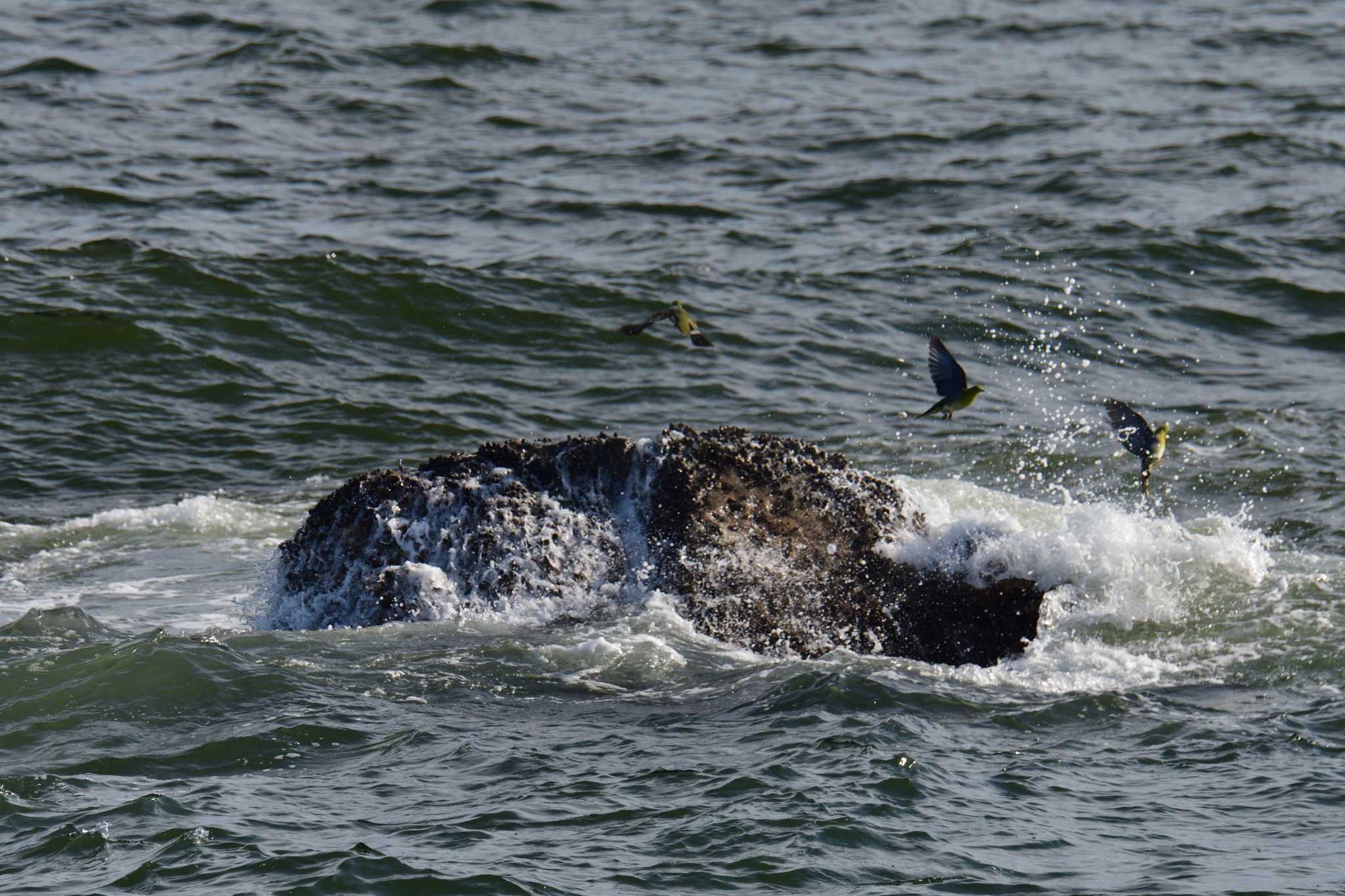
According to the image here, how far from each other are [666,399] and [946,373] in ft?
15.9

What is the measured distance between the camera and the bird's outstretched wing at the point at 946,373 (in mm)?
8047

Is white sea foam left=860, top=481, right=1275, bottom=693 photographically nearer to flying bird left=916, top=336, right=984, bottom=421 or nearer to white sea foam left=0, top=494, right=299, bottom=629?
flying bird left=916, top=336, right=984, bottom=421

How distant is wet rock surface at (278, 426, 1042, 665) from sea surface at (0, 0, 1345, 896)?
17cm

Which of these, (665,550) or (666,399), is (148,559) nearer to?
(665,550)

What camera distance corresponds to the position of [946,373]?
8.11 m

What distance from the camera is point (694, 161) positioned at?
725 inches

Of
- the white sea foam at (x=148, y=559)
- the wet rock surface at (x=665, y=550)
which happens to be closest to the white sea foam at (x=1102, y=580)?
the wet rock surface at (x=665, y=550)

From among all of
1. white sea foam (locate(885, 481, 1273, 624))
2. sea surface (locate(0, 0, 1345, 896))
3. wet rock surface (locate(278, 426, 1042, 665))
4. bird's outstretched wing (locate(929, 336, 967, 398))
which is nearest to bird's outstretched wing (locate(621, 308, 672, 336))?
sea surface (locate(0, 0, 1345, 896))

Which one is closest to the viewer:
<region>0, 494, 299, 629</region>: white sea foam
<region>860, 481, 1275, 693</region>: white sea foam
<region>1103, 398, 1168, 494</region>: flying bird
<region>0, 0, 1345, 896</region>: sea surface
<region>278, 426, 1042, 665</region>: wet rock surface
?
<region>0, 0, 1345, 896</region>: sea surface

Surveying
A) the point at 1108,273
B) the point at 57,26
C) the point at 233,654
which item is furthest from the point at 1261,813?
the point at 57,26

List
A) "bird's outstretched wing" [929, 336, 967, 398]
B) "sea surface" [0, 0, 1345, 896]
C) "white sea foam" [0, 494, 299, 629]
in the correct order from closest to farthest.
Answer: "sea surface" [0, 0, 1345, 896] → "bird's outstretched wing" [929, 336, 967, 398] → "white sea foam" [0, 494, 299, 629]

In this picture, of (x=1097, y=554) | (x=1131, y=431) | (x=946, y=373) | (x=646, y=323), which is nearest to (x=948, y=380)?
(x=946, y=373)

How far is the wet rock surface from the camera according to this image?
24.6 ft

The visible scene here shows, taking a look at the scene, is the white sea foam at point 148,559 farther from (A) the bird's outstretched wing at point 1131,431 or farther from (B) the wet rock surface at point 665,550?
(A) the bird's outstretched wing at point 1131,431
